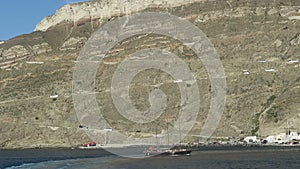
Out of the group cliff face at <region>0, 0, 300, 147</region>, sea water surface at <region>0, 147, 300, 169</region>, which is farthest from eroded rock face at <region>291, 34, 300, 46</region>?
sea water surface at <region>0, 147, 300, 169</region>

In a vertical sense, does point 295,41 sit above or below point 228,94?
above

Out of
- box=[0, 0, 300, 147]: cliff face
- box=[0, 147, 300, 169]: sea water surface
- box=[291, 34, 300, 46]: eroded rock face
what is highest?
box=[291, 34, 300, 46]: eroded rock face

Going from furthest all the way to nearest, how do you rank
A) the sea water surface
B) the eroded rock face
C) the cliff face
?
the eroded rock face
the cliff face
the sea water surface

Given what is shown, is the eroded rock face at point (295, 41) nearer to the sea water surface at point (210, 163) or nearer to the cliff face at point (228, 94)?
the cliff face at point (228, 94)

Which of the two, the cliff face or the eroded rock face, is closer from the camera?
the cliff face

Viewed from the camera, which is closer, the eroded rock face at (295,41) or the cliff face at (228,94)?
the cliff face at (228,94)

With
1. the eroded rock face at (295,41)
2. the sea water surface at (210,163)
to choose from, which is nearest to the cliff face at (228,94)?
the eroded rock face at (295,41)

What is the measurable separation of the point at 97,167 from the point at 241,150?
4038 centimetres

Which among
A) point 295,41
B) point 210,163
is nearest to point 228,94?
point 295,41

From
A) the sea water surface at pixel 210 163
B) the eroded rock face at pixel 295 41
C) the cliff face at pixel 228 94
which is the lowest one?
the sea water surface at pixel 210 163

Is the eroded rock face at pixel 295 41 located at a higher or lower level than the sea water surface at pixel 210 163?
higher

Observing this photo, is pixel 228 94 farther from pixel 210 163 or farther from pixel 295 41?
pixel 210 163

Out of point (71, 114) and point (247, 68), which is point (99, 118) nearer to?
point (71, 114)

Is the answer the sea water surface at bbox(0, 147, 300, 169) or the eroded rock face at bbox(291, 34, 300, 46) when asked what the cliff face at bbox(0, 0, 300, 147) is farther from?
the sea water surface at bbox(0, 147, 300, 169)
